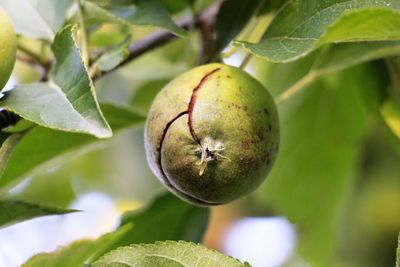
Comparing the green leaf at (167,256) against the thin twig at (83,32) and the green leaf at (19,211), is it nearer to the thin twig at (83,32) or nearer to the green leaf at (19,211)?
the green leaf at (19,211)

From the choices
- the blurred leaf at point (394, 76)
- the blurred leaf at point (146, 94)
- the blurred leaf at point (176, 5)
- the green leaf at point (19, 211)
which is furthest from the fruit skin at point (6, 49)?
the blurred leaf at point (146, 94)

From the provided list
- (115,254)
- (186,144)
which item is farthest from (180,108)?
(115,254)

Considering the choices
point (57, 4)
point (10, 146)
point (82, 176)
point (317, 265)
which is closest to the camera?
point (10, 146)

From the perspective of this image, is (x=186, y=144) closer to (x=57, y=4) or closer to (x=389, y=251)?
(x=57, y=4)

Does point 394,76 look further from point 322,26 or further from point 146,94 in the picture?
point 146,94

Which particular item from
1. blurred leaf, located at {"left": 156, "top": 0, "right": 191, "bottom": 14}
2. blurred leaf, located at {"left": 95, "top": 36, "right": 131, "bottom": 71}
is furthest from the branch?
blurred leaf, located at {"left": 95, "top": 36, "right": 131, "bottom": 71}
